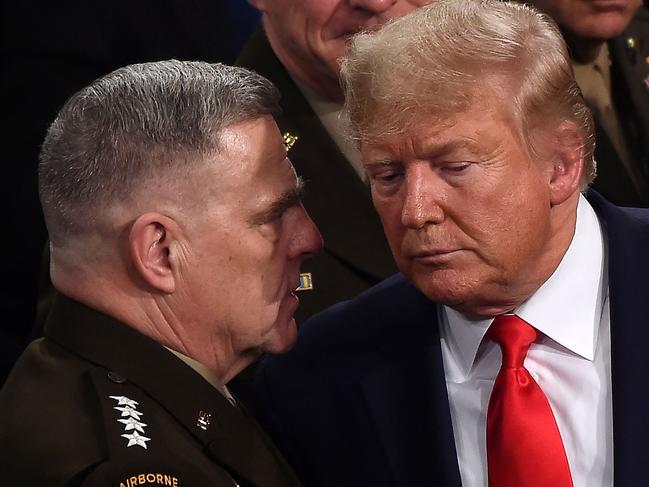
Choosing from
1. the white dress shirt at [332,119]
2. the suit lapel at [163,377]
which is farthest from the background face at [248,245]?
the white dress shirt at [332,119]

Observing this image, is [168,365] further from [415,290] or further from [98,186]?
[415,290]

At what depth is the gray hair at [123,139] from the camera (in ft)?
8.41

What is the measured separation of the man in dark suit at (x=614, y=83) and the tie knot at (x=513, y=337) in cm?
82

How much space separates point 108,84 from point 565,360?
90 cm

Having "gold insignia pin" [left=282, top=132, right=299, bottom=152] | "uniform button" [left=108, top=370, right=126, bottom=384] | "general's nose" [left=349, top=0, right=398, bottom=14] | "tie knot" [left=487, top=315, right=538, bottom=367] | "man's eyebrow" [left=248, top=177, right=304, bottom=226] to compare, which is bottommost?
"tie knot" [left=487, top=315, right=538, bottom=367]

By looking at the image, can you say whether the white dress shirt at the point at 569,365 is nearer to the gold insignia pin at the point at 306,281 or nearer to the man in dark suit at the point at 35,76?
the gold insignia pin at the point at 306,281

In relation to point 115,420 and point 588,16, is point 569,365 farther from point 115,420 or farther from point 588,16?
point 588,16

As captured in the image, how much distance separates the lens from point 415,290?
9.21 ft

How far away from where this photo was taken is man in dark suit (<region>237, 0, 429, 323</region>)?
3.15 m

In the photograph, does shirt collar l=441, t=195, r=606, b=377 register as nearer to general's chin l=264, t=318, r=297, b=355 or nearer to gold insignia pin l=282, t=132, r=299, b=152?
general's chin l=264, t=318, r=297, b=355

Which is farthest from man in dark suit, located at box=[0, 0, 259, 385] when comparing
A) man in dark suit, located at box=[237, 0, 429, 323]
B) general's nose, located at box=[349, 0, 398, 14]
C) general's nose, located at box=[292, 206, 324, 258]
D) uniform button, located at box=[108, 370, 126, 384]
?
uniform button, located at box=[108, 370, 126, 384]

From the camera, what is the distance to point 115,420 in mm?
2404

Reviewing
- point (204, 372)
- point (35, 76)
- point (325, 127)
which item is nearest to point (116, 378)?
point (204, 372)

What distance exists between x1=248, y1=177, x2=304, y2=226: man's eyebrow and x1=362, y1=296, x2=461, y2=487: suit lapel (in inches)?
11.3
